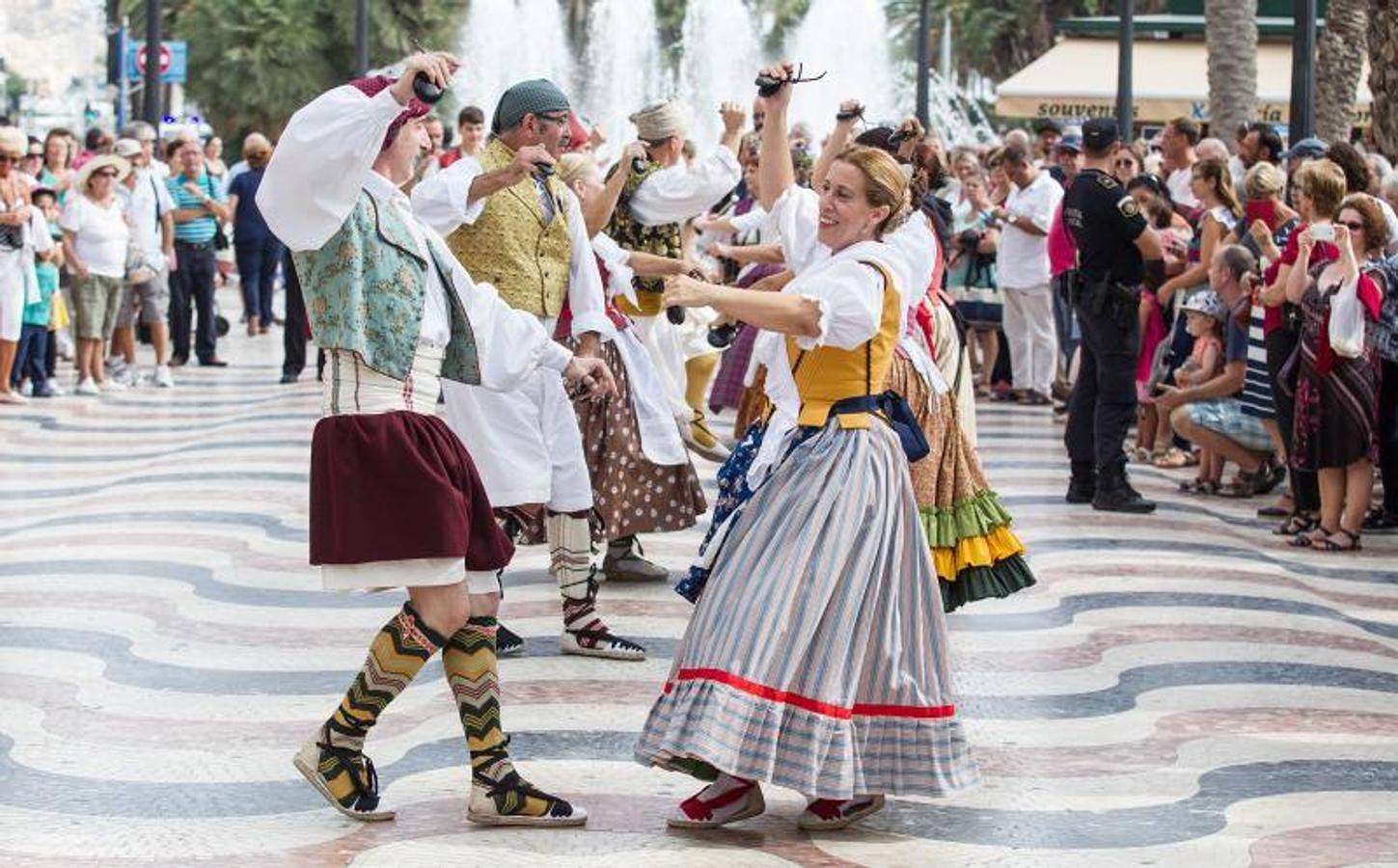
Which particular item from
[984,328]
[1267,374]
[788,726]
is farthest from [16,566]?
[984,328]

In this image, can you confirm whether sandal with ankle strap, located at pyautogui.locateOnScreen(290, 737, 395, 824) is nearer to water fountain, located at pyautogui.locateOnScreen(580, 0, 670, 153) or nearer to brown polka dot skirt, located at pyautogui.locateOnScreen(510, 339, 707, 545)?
brown polka dot skirt, located at pyautogui.locateOnScreen(510, 339, 707, 545)

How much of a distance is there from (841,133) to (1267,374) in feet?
14.3

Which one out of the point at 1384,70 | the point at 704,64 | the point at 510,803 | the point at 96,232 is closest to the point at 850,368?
the point at 510,803

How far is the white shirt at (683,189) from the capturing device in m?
9.12

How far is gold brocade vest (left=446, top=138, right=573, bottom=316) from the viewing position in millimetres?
8016

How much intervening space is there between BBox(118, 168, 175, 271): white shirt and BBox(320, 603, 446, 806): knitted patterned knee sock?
12.4m

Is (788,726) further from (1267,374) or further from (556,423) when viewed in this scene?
(1267,374)

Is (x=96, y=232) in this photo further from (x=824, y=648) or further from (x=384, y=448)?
(x=824, y=648)

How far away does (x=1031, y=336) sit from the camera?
1720 centimetres

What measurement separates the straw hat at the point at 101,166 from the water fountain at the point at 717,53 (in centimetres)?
2646

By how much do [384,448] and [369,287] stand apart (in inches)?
15.8

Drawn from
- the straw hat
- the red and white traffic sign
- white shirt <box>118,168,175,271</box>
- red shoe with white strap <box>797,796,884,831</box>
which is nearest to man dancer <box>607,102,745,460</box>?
red shoe with white strap <box>797,796,884,831</box>

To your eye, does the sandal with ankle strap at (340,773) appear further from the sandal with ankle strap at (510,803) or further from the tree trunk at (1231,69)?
the tree trunk at (1231,69)

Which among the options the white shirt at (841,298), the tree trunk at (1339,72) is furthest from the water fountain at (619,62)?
the white shirt at (841,298)
